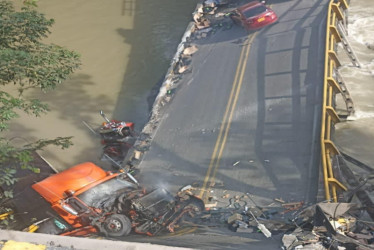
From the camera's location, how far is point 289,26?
77.3 ft

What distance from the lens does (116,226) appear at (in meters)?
12.6

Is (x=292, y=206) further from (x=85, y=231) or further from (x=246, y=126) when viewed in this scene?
(x=85, y=231)

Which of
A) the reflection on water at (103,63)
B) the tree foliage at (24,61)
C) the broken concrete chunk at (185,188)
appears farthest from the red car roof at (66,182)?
the reflection on water at (103,63)

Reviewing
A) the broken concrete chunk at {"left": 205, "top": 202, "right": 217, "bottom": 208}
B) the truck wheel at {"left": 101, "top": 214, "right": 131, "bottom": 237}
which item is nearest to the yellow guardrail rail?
the broken concrete chunk at {"left": 205, "top": 202, "right": 217, "bottom": 208}

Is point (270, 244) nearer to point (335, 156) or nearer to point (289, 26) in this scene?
point (335, 156)

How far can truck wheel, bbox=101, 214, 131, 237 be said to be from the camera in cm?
1255

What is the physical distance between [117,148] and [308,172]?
772cm

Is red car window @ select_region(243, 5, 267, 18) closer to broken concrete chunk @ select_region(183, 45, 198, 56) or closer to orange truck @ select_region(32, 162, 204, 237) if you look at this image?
broken concrete chunk @ select_region(183, 45, 198, 56)

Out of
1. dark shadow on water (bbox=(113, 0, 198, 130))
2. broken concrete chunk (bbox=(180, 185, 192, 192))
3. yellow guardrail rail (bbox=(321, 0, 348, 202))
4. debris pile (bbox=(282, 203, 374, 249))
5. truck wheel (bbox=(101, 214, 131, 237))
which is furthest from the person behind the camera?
dark shadow on water (bbox=(113, 0, 198, 130))

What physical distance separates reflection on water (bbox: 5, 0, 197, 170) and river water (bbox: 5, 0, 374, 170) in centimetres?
4

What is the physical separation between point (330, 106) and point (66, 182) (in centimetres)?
866


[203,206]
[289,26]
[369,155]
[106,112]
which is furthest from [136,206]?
[289,26]

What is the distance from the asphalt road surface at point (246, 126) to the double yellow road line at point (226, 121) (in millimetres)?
35

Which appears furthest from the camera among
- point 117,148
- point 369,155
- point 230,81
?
point 230,81
